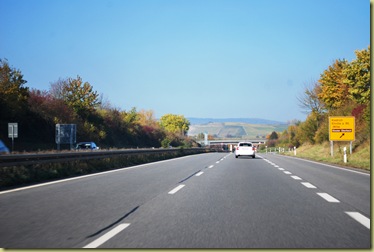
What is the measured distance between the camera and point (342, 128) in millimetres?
29906

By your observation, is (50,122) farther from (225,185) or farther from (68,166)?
(225,185)

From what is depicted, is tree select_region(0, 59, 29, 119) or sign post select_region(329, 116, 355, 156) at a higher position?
tree select_region(0, 59, 29, 119)

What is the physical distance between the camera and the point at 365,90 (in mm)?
39375

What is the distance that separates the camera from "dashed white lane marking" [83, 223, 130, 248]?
541 centimetres

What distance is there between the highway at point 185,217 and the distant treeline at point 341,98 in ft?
89.6

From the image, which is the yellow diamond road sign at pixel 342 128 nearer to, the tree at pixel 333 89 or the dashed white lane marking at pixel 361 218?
the tree at pixel 333 89

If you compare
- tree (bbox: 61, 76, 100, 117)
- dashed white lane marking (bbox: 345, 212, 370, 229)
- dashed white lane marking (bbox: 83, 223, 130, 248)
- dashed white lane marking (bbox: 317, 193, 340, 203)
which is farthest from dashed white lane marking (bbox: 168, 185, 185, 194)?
tree (bbox: 61, 76, 100, 117)

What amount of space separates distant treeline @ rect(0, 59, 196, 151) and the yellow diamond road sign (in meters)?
31.4

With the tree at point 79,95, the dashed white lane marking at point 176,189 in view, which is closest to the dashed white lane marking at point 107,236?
the dashed white lane marking at point 176,189

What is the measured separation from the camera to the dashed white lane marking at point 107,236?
541 centimetres

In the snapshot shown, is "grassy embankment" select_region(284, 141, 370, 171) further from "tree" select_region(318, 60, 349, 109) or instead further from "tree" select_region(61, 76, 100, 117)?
"tree" select_region(61, 76, 100, 117)

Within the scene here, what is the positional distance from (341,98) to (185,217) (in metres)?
46.2

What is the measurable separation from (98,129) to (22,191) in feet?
Result: 186

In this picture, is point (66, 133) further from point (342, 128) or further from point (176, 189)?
point (176, 189)
